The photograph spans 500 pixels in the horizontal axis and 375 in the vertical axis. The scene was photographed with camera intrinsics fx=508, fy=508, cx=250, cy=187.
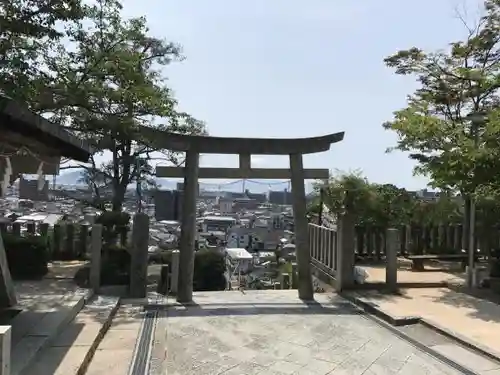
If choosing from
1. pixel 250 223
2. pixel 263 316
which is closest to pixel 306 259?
pixel 263 316

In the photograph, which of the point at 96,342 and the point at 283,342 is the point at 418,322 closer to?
the point at 283,342

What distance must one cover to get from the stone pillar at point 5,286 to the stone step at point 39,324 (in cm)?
23

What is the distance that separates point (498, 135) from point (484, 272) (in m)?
3.87

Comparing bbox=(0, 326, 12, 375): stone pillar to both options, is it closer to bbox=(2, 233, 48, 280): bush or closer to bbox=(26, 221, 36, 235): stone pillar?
bbox=(2, 233, 48, 280): bush

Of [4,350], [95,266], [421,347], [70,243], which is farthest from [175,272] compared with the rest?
[4,350]

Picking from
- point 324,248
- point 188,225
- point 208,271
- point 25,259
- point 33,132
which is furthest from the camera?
point 208,271

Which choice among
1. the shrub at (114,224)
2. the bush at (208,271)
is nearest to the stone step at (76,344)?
the shrub at (114,224)

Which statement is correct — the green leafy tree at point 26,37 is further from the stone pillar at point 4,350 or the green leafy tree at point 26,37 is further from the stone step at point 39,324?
the stone pillar at point 4,350

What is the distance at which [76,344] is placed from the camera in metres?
6.18

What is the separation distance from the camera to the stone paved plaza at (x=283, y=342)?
5.94 metres

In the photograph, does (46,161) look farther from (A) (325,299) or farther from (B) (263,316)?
(A) (325,299)

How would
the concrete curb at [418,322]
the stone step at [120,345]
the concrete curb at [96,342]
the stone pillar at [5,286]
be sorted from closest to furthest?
the concrete curb at [96,342]
the stone step at [120,345]
the concrete curb at [418,322]
the stone pillar at [5,286]

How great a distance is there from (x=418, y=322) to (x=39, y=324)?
218 inches

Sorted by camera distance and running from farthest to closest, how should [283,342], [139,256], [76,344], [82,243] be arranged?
[82,243] < [139,256] < [283,342] < [76,344]
